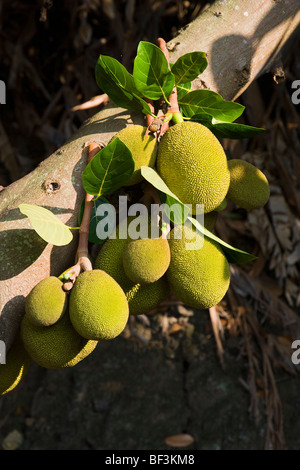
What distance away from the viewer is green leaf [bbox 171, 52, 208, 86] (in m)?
0.69

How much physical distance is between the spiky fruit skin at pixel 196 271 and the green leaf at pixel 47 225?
150 millimetres

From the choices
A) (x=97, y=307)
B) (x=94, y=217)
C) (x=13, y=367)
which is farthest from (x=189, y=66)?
(x=13, y=367)

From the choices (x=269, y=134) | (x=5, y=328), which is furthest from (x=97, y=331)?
(x=269, y=134)

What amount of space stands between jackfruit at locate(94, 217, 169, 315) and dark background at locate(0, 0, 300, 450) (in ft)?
2.73

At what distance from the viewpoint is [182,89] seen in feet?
2.43

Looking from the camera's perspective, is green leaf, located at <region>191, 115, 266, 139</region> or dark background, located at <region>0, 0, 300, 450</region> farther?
dark background, located at <region>0, 0, 300, 450</region>

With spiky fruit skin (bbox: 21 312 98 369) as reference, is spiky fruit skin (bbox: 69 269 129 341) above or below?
above

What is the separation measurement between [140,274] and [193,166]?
16cm

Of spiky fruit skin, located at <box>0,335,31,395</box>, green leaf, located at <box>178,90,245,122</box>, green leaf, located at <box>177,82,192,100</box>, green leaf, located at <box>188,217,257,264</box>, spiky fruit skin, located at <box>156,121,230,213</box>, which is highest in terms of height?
green leaf, located at <box>177,82,192,100</box>

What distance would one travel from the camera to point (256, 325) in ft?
5.13

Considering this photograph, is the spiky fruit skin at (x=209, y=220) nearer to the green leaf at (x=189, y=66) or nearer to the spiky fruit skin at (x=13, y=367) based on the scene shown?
the green leaf at (x=189, y=66)

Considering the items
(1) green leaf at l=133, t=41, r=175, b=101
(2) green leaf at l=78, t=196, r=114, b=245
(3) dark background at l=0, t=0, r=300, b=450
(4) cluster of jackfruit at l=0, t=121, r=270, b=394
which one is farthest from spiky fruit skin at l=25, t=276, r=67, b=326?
(3) dark background at l=0, t=0, r=300, b=450

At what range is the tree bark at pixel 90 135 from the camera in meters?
0.67

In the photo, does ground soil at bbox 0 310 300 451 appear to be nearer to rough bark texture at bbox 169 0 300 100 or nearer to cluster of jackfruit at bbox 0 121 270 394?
cluster of jackfruit at bbox 0 121 270 394
